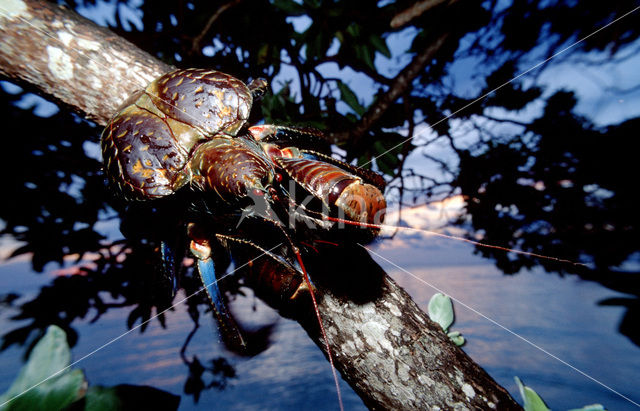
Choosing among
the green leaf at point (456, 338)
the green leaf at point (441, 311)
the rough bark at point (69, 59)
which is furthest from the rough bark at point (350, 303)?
the green leaf at point (456, 338)

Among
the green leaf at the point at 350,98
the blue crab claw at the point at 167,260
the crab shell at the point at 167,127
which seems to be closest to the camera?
the crab shell at the point at 167,127

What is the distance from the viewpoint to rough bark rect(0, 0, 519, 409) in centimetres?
66

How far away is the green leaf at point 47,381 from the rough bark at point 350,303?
0.53 metres

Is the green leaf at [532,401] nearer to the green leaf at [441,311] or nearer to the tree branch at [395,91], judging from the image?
the green leaf at [441,311]

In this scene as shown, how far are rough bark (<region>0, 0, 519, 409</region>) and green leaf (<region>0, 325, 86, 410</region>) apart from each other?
53cm

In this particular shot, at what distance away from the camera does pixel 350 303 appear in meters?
0.72

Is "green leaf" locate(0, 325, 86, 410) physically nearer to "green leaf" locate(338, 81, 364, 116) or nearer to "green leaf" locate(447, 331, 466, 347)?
"green leaf" locate(447, 331, 466, 347)

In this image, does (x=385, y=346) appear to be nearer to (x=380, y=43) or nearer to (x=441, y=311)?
(x=441, y=311)

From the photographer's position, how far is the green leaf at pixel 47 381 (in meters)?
0.48

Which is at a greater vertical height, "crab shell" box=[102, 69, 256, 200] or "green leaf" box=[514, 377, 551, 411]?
"crab shell" box=[102, 69, 256, 200]

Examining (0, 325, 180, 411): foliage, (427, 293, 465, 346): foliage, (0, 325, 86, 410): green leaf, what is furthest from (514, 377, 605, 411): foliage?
(0, 325, 86, 410): green leaf

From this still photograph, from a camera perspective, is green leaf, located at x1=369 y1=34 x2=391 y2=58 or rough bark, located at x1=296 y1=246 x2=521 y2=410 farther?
green leaf, located at x1=369 y1=34 x2=391 y2=58

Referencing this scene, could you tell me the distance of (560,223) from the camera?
6.73 ft

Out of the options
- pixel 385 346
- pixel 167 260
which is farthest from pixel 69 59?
pixel 385 346
